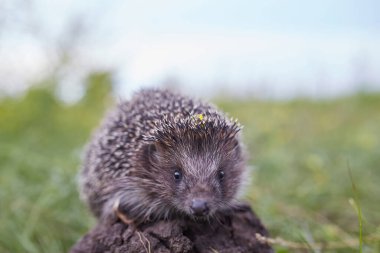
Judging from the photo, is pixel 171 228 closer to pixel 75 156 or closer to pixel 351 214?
pixel 351 214

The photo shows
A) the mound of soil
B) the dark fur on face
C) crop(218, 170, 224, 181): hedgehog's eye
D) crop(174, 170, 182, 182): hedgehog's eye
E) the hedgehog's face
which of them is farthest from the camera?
crop(218, 170, 224, 181): hedgehog's eye

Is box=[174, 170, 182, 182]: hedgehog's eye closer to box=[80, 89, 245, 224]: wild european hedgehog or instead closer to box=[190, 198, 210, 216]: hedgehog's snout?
box=[80, 89, 245, 224]: wild european hedgehog

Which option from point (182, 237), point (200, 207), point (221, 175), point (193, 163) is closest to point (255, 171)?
point (221, 175)

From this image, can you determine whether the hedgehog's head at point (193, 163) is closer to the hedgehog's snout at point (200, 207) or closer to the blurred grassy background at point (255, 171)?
the hedgehog's snout at point (200, 207)

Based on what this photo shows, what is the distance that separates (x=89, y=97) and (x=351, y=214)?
7.16m

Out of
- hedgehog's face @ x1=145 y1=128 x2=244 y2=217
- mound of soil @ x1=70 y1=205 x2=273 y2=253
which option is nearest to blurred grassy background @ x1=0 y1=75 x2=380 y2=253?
mound of soil @ x1=70 y1=205 x2=273 y2=253

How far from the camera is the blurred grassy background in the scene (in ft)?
24.3

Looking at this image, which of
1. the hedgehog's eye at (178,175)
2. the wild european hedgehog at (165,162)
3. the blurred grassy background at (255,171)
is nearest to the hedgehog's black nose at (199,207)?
the wild european hedgehog at (165,162)

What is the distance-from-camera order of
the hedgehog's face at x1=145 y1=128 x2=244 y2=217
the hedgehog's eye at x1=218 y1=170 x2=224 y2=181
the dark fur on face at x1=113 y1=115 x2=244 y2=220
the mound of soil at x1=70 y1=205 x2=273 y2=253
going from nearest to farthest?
the mound of soil at x1=70 y1=205 x2=273 y2=253
the hedgehog's face at x1=145 y1=128 x2=244 y2=217
the dark fur on face at x1=113 y1=115 x2=244 y2=220
the hedgehog's eye at x1=218 y1=170 x2=224 y2=181

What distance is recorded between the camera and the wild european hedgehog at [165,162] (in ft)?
17.7

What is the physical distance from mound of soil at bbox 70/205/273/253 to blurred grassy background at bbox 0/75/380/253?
53 centimetres

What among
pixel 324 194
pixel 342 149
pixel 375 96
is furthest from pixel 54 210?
pixel 375 96

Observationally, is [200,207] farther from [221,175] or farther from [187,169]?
[221,175]

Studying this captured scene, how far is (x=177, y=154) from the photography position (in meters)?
5.58
